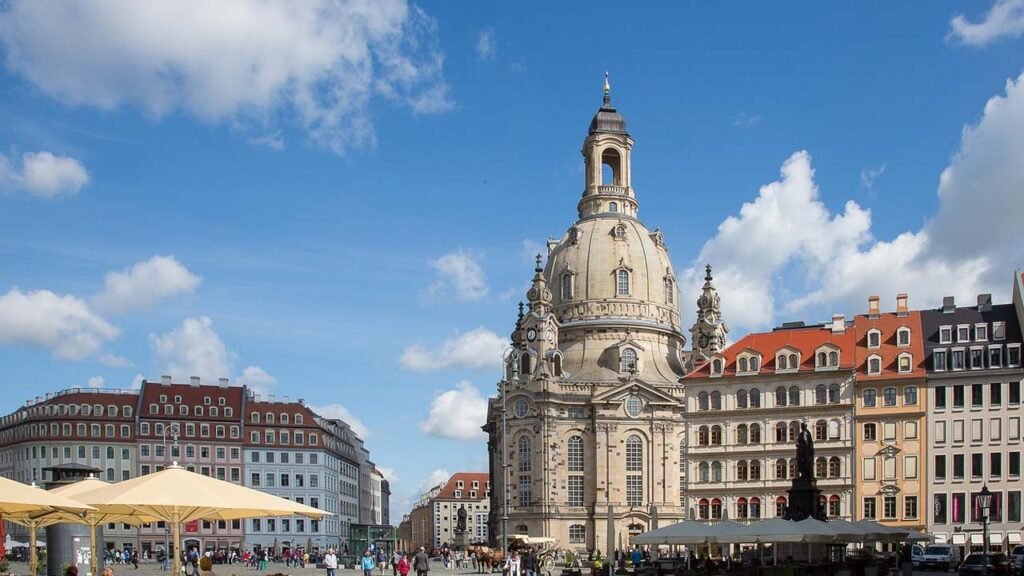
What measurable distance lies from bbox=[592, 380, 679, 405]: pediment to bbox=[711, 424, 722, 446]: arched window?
32467 millimetres

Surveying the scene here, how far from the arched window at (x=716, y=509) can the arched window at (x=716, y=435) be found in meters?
3.92

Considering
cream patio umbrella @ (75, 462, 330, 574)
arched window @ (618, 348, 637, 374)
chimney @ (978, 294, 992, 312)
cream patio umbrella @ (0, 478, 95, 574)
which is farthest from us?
arched window @ (618, 348, 637, 374)

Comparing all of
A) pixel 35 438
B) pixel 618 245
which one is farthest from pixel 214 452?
pixel 618 245

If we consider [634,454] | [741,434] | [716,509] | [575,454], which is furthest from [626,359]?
[741,434]

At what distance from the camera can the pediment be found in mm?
122250

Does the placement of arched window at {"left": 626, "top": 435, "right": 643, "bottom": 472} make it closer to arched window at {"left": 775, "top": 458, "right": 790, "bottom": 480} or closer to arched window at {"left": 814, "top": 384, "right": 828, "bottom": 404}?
arched window at {"left": 775, "top": 458, "right": 790, "bottom": 480}

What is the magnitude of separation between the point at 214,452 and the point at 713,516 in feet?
169

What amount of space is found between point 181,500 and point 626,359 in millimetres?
98800

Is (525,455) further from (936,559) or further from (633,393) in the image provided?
(936,559)

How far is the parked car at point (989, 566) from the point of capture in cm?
4950

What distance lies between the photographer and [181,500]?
28.0 metres

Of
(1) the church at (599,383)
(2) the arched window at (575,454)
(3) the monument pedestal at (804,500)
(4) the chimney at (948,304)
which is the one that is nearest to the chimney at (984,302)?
(4) the chimney at (948,304)

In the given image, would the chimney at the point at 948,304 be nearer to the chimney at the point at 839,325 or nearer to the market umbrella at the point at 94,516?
the chimney at the point at 839,325

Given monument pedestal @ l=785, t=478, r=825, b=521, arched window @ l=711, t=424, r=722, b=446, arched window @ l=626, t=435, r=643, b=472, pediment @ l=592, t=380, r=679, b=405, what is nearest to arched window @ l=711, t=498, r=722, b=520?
arched window @ l=711, t=424, r=722, b=446
